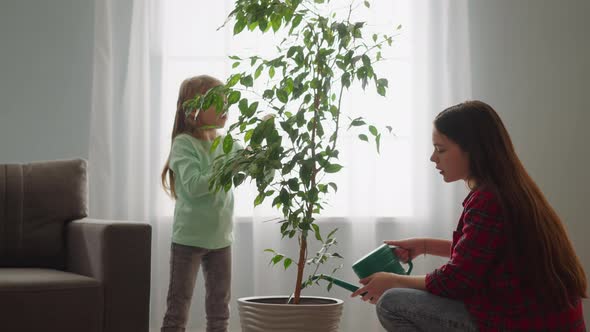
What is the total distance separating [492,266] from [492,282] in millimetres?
36

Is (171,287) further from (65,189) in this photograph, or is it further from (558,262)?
(558,262)

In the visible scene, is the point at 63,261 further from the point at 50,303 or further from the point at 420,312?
the point at 420,312

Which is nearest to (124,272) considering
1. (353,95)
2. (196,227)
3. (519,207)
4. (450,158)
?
(196,227)

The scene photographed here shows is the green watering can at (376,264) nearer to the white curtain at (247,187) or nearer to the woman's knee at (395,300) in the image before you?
the woman's knee at (395,300)

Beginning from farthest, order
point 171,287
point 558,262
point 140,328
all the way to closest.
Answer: point 171,287 < point 140,328 < point 558,262

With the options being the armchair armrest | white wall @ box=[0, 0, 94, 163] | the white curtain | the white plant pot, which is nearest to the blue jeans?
the white plant pot

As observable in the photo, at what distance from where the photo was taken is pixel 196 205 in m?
2.42

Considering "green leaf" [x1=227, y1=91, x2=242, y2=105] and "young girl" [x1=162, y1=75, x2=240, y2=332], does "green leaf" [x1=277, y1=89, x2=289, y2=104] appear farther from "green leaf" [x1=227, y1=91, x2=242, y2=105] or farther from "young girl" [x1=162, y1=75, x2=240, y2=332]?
"young girl" [x1=162, y1=75, x2=240, y2=332]

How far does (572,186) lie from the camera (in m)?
3.32

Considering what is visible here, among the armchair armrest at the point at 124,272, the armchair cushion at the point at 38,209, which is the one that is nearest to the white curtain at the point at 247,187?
the armchair cushion at the point at 38,209

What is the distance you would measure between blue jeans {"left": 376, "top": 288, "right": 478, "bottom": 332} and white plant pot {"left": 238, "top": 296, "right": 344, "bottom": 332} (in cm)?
14

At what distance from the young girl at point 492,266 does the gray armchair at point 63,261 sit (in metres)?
0.72

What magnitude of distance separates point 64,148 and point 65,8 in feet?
2.14

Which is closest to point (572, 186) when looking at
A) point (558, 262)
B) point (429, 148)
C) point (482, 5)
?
point (429, 148)
